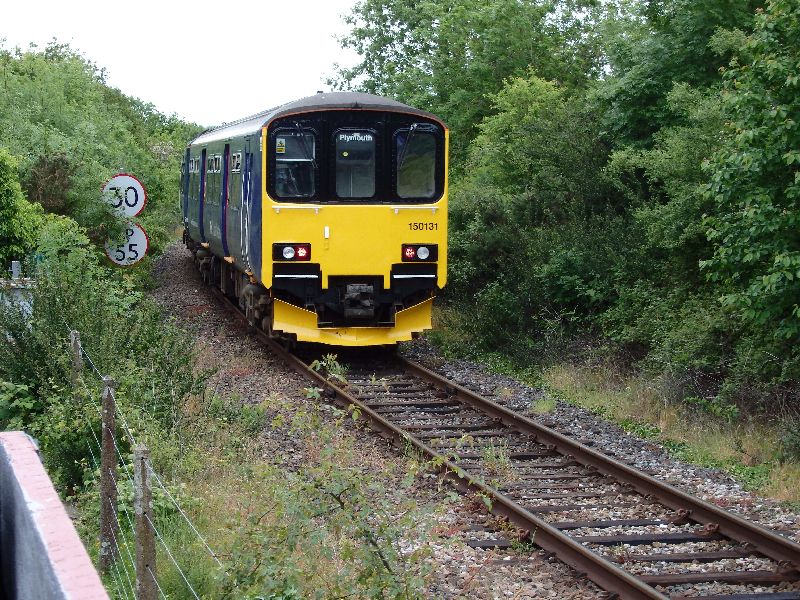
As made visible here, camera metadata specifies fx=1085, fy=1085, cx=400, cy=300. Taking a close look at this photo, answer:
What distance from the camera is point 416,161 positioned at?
45.3 feet

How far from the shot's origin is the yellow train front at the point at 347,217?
13.3 metres

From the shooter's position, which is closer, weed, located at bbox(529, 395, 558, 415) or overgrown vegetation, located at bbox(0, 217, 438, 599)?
overgrown vegetation, located at bbox(0, 217, 438, 599)

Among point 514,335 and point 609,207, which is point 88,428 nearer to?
point 514,335

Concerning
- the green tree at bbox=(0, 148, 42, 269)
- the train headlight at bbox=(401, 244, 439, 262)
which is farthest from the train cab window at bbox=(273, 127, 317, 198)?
the green tree at bbox=(0, 148, 42, 269)

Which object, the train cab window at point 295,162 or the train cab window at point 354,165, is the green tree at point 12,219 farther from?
the train cab window at point 354,165

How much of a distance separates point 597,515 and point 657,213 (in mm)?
5727

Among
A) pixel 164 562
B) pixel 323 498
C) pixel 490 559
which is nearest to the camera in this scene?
pixel 323 498

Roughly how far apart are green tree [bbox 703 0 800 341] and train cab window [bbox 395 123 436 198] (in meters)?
4.64

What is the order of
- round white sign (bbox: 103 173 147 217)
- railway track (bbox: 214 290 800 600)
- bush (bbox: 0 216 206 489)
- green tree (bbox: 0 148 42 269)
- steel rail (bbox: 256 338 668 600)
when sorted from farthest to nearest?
1. green tree (bbox: 0 148 42 269)
2. round white sign (bbox: 103 173 147 217)
3. bush (bbox: 0 216 206 489)
4. railway track (bbox: 214 290 800 600)
5. steel rail (bbox: 256 338 668 600)

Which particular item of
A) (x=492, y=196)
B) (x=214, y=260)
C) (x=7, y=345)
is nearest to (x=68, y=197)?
(x=214, y=260)

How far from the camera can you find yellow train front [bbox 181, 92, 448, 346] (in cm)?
1332

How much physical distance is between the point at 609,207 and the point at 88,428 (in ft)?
29.6

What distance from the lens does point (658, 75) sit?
1465cm

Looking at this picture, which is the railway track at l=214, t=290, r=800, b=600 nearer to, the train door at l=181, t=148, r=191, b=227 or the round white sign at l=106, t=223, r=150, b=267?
the round white sign at l=106, t=223, r=150, b=267
